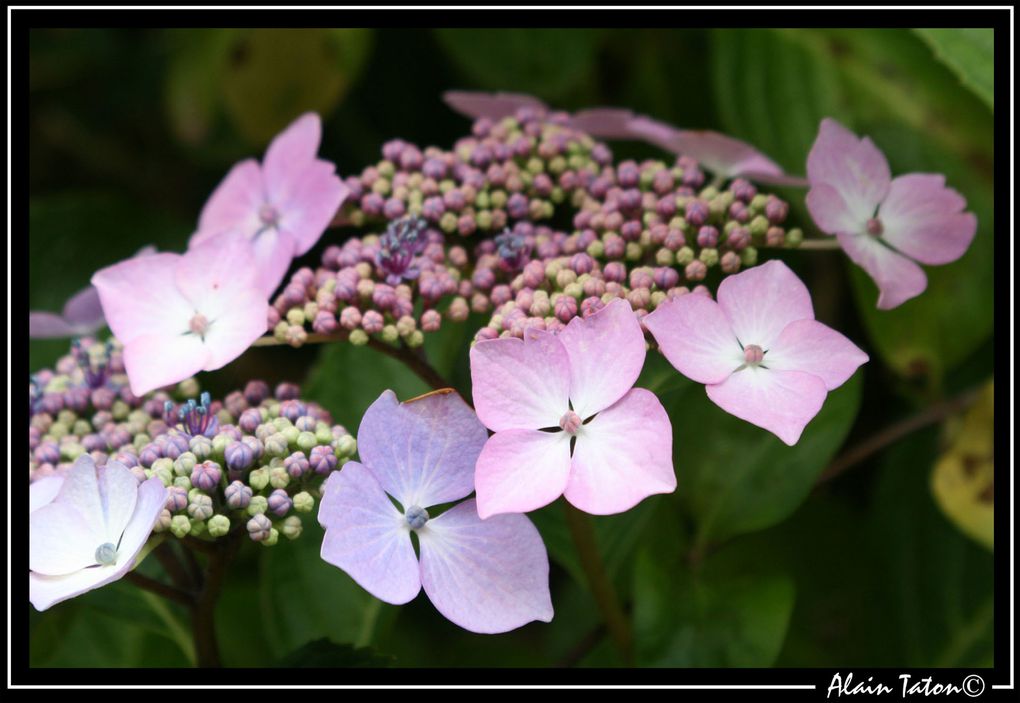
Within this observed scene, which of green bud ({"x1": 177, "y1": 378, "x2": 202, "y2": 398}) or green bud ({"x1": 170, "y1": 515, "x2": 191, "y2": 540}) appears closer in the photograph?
green bud ({"x1": 170, "y1": 515, "x2": 191, "y2": 540})

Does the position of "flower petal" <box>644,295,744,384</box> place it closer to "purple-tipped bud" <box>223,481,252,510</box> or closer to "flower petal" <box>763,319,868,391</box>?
"flower petal" <box>763,319,868,391</box>

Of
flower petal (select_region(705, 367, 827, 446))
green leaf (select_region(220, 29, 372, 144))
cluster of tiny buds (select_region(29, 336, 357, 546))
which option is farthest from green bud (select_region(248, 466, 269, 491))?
green leaf (select_region(220, 29, 372, 144))

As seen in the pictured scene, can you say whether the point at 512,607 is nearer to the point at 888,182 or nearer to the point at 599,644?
the point at 599,644

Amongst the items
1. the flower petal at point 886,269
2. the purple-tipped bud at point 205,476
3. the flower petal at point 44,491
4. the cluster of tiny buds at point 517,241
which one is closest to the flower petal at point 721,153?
the cluster of tiny buds at point 517,241

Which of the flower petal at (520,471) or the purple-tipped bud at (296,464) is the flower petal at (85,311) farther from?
the flower petal at (520,471)
